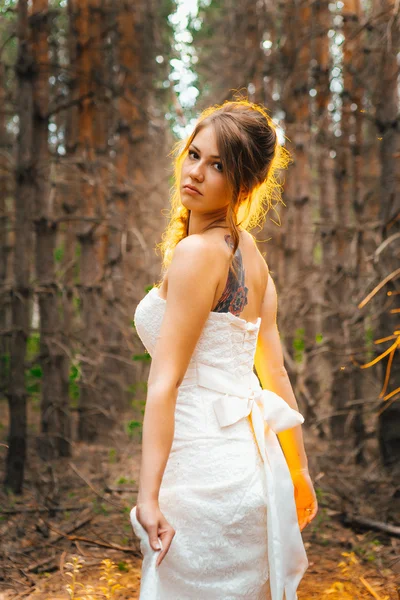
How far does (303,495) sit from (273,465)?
12.9 inches

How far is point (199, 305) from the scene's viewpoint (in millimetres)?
1817

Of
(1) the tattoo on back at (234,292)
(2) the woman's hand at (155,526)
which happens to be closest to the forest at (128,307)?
(1) the tattoo on back at (234,292)

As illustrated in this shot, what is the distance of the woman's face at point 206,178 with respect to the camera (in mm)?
1961

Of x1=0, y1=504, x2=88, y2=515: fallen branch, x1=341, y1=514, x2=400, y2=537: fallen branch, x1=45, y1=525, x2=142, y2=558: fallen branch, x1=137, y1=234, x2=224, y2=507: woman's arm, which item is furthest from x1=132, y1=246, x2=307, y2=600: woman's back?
x1=0, y1=504, x2=88, y2=515: fallen branch

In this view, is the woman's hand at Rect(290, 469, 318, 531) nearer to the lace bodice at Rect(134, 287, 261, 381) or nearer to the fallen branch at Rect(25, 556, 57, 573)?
the lace bodice at Rect(134, 287, 261, 381)

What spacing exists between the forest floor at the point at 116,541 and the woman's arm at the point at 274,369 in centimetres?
148

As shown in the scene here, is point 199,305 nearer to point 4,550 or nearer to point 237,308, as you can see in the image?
point 237,308

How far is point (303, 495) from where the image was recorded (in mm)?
2223

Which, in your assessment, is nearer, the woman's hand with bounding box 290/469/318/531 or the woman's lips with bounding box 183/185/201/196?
the woman's lips with bounding box 183/185/201/196

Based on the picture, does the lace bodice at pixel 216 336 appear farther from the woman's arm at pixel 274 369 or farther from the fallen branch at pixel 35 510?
the fallen branch at pixel 35 510

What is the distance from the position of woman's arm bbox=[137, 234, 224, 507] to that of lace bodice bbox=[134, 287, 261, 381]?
0.10m

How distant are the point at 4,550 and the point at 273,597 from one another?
2.92 metres

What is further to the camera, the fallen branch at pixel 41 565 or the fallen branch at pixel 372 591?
the fallen branch at pixel 41 565

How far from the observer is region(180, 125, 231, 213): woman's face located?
1.96m
